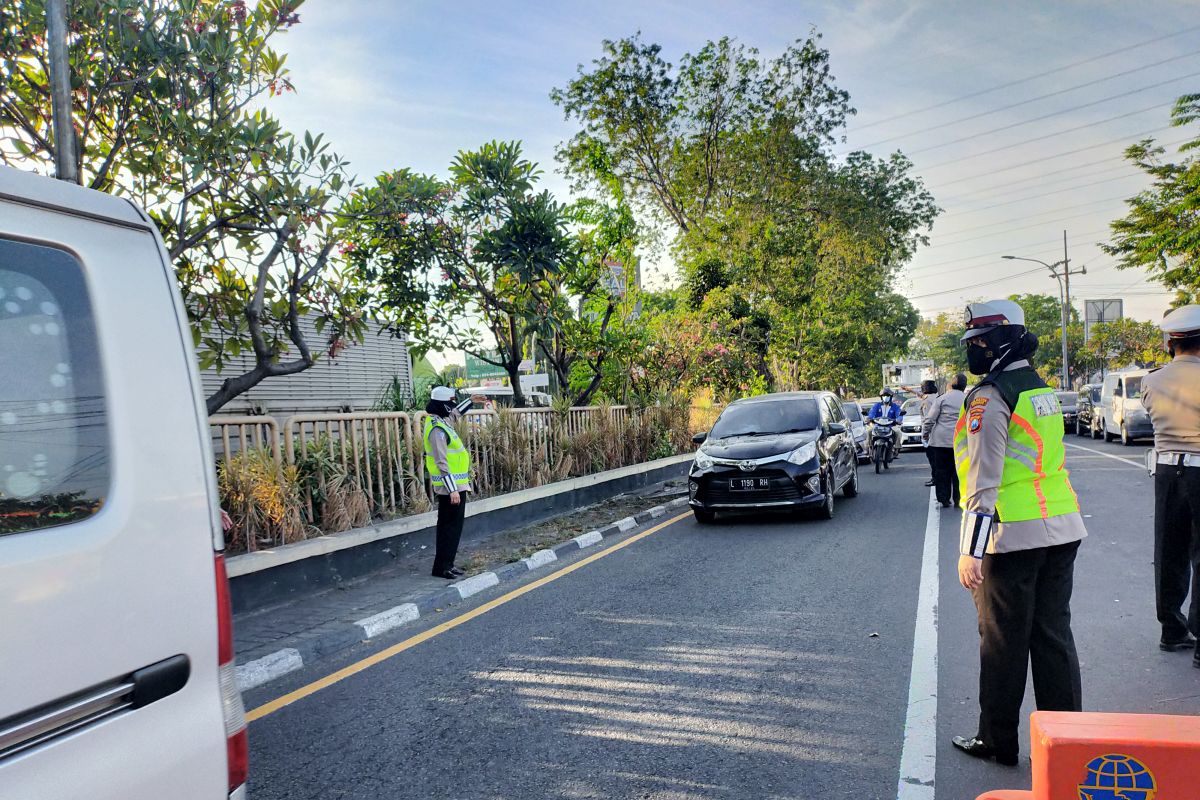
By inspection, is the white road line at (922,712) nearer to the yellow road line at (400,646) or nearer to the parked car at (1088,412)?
the yellow road line at (400,646)

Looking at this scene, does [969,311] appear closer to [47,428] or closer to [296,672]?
[47,428]

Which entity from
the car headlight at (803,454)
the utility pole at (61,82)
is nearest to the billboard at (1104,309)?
the car headlight at (803,454)

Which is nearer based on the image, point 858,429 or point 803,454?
point 803,454

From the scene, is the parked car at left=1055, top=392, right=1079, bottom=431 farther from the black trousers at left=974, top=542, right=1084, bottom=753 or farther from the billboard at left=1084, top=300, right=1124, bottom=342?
the black trousers at left=974, top=542, right=1084, bottom=753

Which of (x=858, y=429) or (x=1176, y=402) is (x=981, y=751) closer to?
(x=1176, y=402)

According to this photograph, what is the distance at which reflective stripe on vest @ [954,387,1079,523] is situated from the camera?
3.32 meters

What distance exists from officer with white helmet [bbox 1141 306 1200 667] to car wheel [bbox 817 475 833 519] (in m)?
5.21

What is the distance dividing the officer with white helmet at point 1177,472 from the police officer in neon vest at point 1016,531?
1.87 meters

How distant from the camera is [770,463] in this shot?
9.84 m

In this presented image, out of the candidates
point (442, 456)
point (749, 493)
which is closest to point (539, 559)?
point (442, 456)

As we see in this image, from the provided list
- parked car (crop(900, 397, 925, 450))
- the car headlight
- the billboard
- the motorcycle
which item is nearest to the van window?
the car headlight

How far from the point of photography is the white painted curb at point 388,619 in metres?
5.95

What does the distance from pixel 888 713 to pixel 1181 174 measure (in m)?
23.5

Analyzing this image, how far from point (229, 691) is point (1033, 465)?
10.2ft
